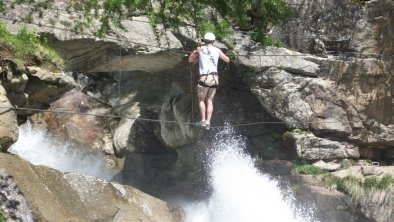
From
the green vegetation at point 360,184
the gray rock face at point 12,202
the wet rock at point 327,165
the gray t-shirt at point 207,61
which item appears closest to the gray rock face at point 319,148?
the wet rock at point 327,165

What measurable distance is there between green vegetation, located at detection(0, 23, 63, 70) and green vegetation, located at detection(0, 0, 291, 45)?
0.81 metres

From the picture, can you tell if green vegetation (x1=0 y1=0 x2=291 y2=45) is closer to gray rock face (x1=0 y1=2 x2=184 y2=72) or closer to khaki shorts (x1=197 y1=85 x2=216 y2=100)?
gray rock face (x1=0 y1=2 x2=184 y2=72)

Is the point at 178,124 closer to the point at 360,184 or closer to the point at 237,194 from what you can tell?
the point at 237,194

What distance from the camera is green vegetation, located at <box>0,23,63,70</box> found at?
11273 millimetres

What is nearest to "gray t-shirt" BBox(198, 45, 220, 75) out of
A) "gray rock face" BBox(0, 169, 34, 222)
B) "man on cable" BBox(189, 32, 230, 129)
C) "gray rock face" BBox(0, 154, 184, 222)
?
"man on cable" BBox(189, 32, 230, 129)

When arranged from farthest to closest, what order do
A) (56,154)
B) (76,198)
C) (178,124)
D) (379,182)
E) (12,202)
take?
1. (56,154)
2. (178,124)
3. (379,182)
4. (76,198)
5. (12,202)

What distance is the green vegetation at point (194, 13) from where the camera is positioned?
13.1 meters

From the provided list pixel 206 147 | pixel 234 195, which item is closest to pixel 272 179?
pixel 234 195

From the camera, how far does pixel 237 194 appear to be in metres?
14.7

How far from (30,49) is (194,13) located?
14.7ft

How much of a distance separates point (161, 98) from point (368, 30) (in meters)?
6.78

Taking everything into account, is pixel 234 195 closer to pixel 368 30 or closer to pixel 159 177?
pixel 159 177

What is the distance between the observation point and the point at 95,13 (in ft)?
43.1

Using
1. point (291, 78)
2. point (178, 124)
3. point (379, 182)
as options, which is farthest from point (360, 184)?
point (178, 124)
